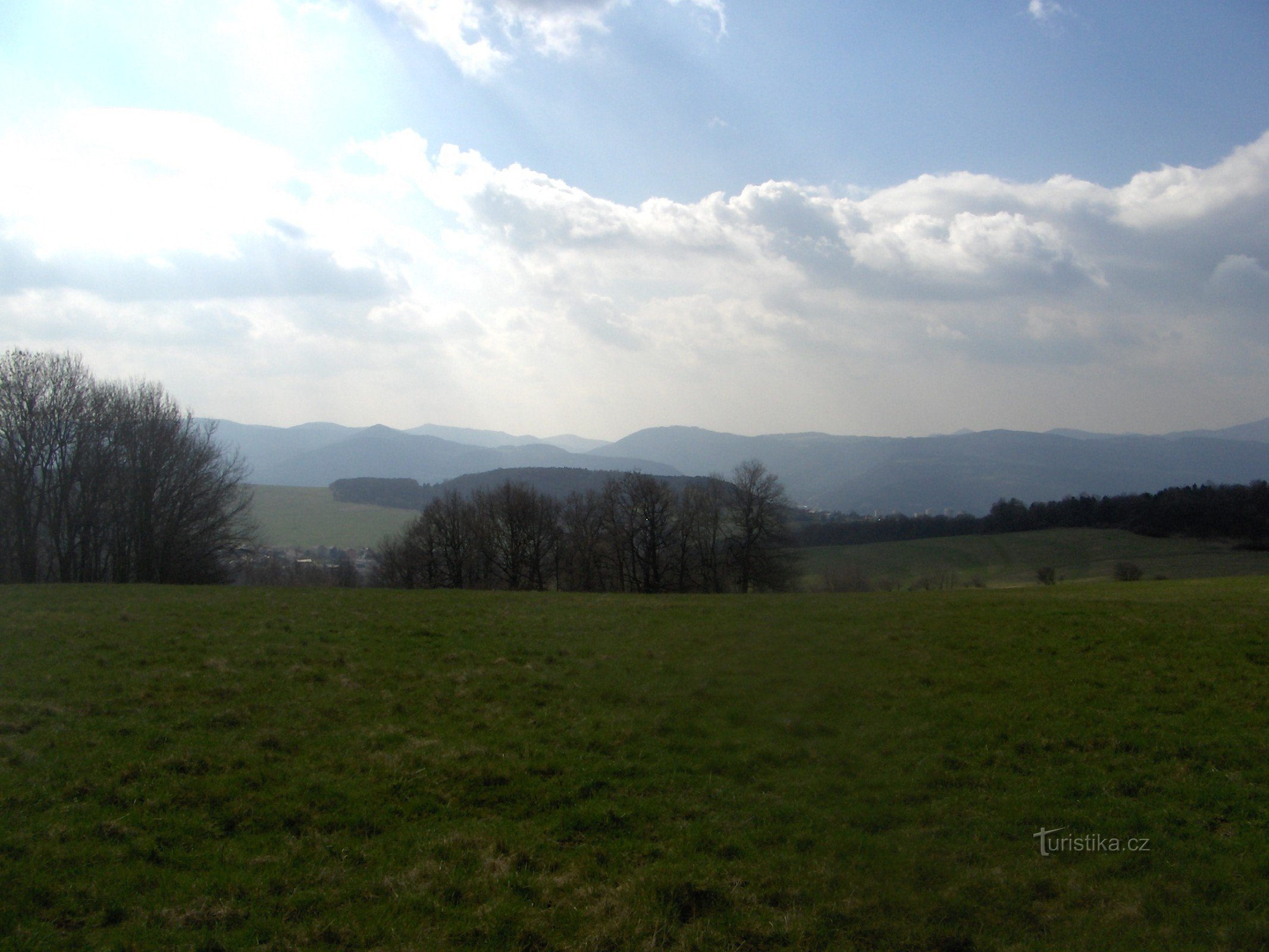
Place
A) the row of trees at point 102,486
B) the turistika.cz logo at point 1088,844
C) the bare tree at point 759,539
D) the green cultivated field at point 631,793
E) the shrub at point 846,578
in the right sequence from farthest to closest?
the shrub at point 846,578 → the bare tree at point 759,539 → the row of trees at point 102,486 → the turistika.cz logo at point 1088,844 → the green cultivated field at point 631,793

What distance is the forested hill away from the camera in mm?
67188

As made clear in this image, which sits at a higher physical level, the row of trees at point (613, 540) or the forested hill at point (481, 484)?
the forested hill at point (481, 484)

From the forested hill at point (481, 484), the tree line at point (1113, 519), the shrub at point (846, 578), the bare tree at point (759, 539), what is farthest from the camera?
the forested hill at point (481, 484)

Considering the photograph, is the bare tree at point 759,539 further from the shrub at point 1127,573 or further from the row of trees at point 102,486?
the row of trees at point 102,486

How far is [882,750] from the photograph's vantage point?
816 cm

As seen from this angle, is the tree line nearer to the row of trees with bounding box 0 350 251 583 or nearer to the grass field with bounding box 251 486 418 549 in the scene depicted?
the row of trees with bounding box 0 350 251 583

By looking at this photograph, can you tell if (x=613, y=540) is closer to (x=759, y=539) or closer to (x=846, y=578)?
(x=759, y=539)

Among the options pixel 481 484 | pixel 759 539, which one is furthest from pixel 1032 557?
pixel 481 484

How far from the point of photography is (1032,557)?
69.8m

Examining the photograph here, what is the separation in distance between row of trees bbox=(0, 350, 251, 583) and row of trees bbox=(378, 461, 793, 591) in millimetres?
14597

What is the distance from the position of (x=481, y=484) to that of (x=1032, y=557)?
59.6 meters

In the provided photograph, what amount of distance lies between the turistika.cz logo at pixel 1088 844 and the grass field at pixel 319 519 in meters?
87.5

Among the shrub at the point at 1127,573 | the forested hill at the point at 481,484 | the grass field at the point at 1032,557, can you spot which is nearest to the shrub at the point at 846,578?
the grass field at the point at 1032,557

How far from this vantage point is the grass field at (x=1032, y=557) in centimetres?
5894
